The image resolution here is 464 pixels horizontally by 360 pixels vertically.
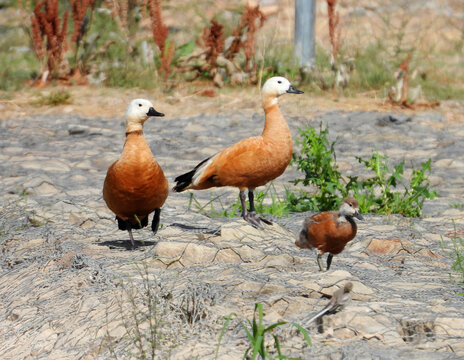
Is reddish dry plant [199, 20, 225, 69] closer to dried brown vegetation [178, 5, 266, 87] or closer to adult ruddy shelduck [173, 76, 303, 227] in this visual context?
dried brown vegetation [178, 5, 266, 87]

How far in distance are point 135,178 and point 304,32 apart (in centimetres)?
732

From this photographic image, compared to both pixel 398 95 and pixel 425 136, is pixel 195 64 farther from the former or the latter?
pixel 425 136

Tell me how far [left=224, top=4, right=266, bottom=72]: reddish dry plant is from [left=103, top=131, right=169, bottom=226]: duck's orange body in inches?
260

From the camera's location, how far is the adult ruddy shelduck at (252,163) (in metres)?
5.73

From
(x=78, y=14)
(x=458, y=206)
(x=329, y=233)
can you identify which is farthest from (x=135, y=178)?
(x=78, y=14)

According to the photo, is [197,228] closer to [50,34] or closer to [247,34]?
[247,34]

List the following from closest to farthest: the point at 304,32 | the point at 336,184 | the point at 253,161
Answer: the point at 253,161, the point at 336,184, the point at 304,32

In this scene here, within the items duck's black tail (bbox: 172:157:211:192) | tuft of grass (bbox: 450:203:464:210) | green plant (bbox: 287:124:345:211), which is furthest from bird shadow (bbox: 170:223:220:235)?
tuft of grass (bbox: 450:203:464:210)

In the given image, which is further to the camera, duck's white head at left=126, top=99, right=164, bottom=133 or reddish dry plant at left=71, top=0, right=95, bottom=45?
reddish dry plant at left=71, top=0, right=95, bottom=45

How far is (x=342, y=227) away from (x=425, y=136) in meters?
5.10

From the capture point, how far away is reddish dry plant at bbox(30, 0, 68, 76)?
37.6 ft

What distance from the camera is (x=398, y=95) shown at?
10.8 m

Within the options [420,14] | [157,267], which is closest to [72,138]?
[157,267]

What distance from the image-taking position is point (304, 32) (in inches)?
465
